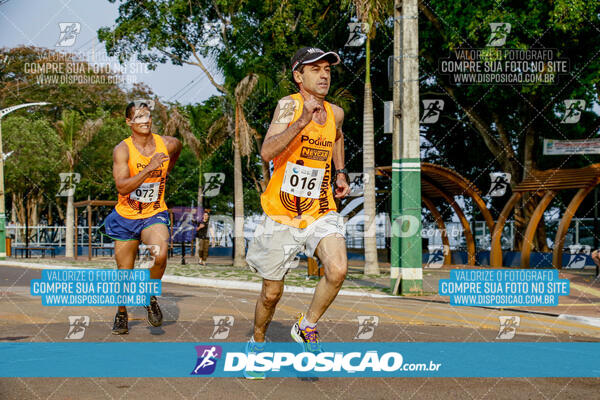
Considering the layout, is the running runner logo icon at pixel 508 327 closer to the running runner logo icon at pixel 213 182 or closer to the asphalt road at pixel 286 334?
the asphalt road at pixel 286 334

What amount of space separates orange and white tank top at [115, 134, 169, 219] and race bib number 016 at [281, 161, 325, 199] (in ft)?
6.46

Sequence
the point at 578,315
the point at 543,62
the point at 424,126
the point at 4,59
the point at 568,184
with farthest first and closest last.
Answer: the point at 4,59, the point at 424,126, the point at 543,62, the point at 568,184, the point at 578,315

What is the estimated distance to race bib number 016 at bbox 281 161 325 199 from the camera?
4.79 meters

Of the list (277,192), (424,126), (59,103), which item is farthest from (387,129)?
(59,103)

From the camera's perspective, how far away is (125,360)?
526cm

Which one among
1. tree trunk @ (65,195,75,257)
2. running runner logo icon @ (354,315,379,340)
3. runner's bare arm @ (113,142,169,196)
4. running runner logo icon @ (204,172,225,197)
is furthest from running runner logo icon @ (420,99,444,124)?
runner's bare arm @ (113,142,169,196)

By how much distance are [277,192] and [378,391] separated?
4.84 feet

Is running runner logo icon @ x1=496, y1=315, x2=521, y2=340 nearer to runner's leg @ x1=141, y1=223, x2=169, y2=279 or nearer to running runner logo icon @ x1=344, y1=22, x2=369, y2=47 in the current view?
runner's leg @ x1=141, y1=223, x2=169, y2=279

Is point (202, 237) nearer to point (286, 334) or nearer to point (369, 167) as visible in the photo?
point (369, 167)

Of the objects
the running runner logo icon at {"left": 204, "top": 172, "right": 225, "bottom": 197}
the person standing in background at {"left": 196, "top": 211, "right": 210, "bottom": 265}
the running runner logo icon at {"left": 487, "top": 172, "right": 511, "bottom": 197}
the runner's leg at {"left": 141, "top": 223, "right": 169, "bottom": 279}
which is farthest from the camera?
the running runner logo icon at {"left": 204, "top": 172, "right": 225, "bottom": 197}

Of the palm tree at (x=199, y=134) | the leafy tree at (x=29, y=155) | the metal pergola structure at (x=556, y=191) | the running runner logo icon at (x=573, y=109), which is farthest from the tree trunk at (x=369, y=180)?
the leafy tree at (x=29, y=155)

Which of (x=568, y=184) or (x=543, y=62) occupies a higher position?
(x=543, y=62)

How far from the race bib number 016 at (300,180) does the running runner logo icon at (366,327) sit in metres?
2.18

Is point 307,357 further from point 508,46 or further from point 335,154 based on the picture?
point 508,46
